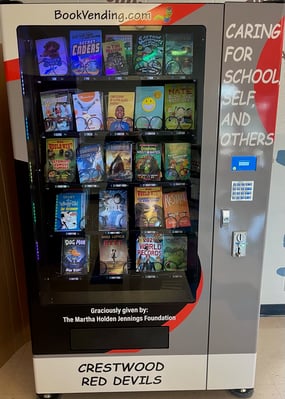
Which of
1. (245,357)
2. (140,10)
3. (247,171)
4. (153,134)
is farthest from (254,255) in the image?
(140,10)

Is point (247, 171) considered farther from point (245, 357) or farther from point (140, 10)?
point (245, 357)

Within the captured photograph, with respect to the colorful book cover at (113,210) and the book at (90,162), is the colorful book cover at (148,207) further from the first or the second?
the book at (90,162)

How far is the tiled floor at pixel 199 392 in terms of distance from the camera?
2043 mm

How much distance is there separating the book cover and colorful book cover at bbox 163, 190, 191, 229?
2.19 ft

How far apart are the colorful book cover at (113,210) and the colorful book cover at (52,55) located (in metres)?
0.64

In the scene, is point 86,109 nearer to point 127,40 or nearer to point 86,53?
point 86,53

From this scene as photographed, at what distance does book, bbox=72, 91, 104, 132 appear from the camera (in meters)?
1.83

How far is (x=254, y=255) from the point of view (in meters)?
1.81

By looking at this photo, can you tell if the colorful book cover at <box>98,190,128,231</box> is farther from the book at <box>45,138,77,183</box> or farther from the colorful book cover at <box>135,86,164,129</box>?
the colorful book cover at <box>135,86,164,129</box>

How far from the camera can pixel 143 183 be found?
6.15 feet

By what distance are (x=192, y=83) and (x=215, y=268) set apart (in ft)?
2.95

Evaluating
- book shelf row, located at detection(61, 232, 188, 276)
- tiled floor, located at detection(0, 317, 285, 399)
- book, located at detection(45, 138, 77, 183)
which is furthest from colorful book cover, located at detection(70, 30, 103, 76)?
tiled floor, located at detection(0, 317, 285, 399)

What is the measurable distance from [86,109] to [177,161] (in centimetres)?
51

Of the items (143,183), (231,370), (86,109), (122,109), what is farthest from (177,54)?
(231,370)
